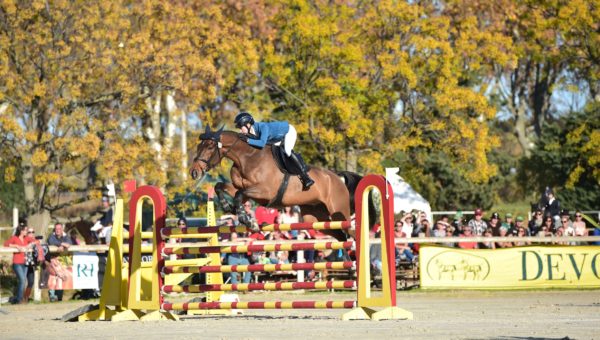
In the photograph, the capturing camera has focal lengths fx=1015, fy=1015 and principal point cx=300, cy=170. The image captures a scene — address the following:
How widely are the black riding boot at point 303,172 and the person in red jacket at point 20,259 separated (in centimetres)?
769

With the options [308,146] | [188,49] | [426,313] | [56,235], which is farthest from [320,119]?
[426,313]

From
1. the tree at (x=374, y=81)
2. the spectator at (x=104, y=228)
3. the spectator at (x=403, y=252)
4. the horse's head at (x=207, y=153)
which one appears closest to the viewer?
the horse's head at (x=207, y=153)

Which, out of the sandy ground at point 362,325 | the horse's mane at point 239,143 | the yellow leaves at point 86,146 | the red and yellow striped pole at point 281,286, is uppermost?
the yellow leaves at point 86,146

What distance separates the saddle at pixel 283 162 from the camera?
14750mm

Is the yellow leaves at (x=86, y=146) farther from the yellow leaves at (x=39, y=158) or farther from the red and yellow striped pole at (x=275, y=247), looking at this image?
the red and yellow striped pole at (x=275, y=247)

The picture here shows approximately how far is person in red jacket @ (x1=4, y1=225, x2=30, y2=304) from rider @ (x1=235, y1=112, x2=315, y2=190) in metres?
7.59

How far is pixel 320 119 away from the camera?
103 feet

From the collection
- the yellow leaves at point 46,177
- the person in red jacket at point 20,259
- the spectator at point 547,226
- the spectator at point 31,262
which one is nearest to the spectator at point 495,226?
the spectator at point 547,226

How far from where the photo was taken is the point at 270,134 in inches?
580

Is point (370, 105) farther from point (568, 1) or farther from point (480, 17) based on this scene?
point (480, 17)

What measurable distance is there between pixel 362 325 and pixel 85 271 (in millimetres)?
10499

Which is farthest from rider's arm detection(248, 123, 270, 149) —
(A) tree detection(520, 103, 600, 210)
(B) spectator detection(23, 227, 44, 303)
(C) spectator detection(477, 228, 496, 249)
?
(A) tree detection(520, 103, 600, 210)

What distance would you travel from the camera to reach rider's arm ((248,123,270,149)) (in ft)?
46.8

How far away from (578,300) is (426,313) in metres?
4.57
